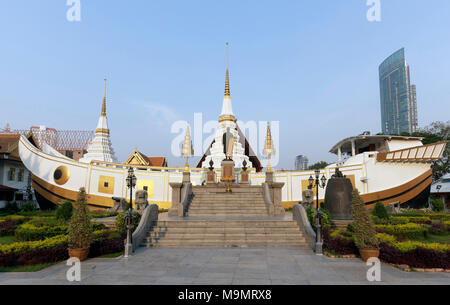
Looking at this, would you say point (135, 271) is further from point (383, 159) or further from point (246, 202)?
point (383, 159)

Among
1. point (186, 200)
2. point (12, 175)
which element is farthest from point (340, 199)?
point (12, 175)

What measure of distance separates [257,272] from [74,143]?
108758 mm

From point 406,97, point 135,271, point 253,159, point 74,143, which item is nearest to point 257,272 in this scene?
point 135,271

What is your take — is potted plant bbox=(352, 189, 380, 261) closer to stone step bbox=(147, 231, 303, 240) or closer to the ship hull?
stone step bbox=(147, 231, 303, 240)

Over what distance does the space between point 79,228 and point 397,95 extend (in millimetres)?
218403

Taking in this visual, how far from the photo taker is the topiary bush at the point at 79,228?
9109 millimetres

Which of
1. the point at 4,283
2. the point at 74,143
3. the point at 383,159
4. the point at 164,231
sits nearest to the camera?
the point at 4,283

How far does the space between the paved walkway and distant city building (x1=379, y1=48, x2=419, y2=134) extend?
182109mm

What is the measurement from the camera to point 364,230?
8.72 meters

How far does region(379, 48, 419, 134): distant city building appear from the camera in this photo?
166775 millimetres

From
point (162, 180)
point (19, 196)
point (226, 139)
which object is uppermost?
point (226, 139)

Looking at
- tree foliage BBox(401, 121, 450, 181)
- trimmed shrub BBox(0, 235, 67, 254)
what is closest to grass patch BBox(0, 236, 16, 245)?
trimmed shrub BBox(0, 235, 67, 254)

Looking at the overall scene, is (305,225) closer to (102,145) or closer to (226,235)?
(226,235)

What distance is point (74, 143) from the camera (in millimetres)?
98938
